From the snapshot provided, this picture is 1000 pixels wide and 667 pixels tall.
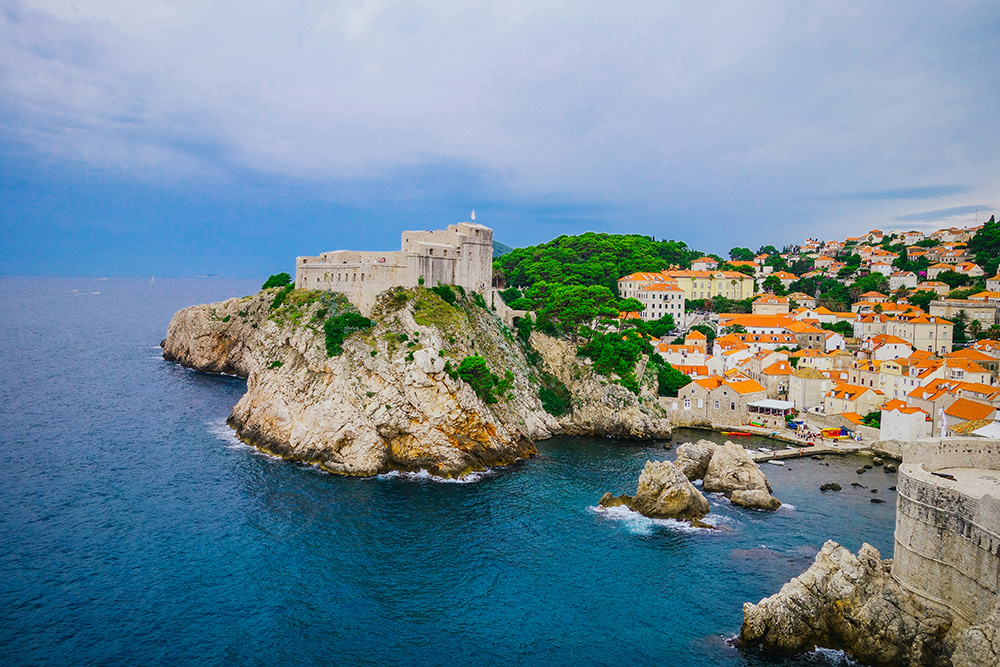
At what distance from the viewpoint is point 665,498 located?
98.9 feet

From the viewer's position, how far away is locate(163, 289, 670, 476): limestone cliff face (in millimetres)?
36062

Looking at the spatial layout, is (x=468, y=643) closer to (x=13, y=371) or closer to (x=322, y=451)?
(x=322, y=451)

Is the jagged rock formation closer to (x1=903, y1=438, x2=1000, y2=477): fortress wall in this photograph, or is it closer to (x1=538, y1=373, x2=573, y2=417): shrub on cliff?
(x1=903, y1=438, x2=1000, y2=477): fortress wall

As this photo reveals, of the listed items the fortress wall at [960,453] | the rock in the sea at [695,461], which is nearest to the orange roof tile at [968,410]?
the rock in the sea at [695,461]

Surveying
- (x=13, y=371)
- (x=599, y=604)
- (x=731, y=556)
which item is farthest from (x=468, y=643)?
(x=13, y=371)

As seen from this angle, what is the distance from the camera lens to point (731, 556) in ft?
85.9

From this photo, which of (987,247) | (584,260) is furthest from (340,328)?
(987,247)

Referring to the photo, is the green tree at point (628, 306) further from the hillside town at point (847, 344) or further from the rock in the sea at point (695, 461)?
the rock in the sea at point (695, 461)

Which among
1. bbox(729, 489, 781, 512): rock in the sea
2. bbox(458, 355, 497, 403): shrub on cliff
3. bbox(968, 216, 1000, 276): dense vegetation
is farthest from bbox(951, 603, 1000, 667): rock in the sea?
bbox(968, 216, 1000, 276): dense vegetation

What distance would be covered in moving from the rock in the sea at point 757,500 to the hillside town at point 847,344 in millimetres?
10538

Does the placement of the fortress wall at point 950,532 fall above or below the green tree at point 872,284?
below

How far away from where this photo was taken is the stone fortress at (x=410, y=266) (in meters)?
44.4

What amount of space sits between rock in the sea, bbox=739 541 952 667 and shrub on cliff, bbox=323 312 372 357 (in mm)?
28021

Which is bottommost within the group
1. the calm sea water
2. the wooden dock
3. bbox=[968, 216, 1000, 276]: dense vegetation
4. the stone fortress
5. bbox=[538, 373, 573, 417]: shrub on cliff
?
the calm sea water
